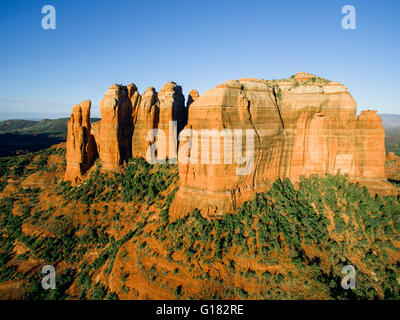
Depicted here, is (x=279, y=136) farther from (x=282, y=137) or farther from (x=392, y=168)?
(x=392, y=168)

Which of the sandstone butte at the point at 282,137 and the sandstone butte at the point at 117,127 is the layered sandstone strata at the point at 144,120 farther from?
the sandstone butte at the point at 282,137

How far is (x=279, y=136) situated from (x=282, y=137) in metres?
0.79

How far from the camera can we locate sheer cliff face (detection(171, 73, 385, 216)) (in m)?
29.3

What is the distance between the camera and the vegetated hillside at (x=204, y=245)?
950 inches

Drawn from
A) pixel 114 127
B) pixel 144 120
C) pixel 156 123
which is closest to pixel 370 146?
pixel 156 123

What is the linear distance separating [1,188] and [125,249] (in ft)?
128

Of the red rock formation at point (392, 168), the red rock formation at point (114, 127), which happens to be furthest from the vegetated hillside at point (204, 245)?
the red rock formation at point (392, 168)

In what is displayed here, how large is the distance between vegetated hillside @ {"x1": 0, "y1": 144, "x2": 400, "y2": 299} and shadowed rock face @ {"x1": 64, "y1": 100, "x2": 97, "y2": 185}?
508 centimetres

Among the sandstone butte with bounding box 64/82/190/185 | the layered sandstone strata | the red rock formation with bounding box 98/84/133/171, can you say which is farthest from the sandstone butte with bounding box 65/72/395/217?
the red rock formation with bounding box 98/84/133/171

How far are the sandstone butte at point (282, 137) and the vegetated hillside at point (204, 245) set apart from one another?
1845mm

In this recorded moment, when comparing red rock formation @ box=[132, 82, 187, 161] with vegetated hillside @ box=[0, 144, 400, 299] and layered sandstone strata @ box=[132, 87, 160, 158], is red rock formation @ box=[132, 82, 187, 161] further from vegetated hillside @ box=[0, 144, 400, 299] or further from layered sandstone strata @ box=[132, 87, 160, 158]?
vegetated hillside @ box=[0, 144, 400, 299]

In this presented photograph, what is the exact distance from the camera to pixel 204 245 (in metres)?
27.3

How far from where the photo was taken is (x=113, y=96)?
143 feet

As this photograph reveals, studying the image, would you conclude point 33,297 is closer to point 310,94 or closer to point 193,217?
point 193,217
